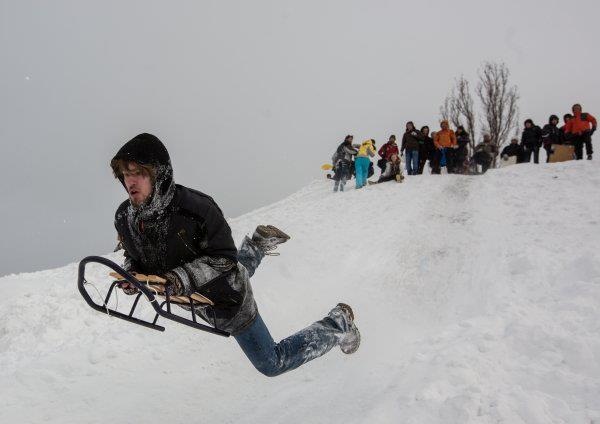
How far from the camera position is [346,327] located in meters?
4.23

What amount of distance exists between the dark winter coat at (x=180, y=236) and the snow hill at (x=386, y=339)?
1.59 metres

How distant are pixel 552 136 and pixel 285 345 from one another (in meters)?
15.0

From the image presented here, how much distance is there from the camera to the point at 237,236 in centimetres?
1176

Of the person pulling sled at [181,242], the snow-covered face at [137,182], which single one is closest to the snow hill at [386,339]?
the person pulling sled at [181,242]

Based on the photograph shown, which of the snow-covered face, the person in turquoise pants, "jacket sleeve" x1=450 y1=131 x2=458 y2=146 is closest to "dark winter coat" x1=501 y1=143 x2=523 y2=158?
"jacket sleeve" x1=450 y1=131 x2=458 y2=146

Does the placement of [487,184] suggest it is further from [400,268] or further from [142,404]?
[142,404]

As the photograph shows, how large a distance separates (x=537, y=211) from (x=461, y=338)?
626 cm

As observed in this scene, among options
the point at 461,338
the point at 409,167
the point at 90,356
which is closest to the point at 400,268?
the point at 461,338

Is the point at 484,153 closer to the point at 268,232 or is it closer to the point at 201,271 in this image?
the point at 268,232

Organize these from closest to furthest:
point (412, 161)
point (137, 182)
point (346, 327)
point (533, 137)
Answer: point (137, 182), point (346, 327), point (533, 137), point (412, 161)

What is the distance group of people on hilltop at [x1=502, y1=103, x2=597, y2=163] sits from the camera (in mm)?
13578

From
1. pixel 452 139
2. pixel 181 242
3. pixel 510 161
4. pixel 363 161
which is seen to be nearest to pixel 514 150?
pixel 510 161

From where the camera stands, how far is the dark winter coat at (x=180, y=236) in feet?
9.15

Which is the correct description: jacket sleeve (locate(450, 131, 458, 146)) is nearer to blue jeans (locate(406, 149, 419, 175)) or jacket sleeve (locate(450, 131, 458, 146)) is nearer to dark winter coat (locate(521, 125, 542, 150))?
blue jeans (locate(406, 149, 419, 175))
